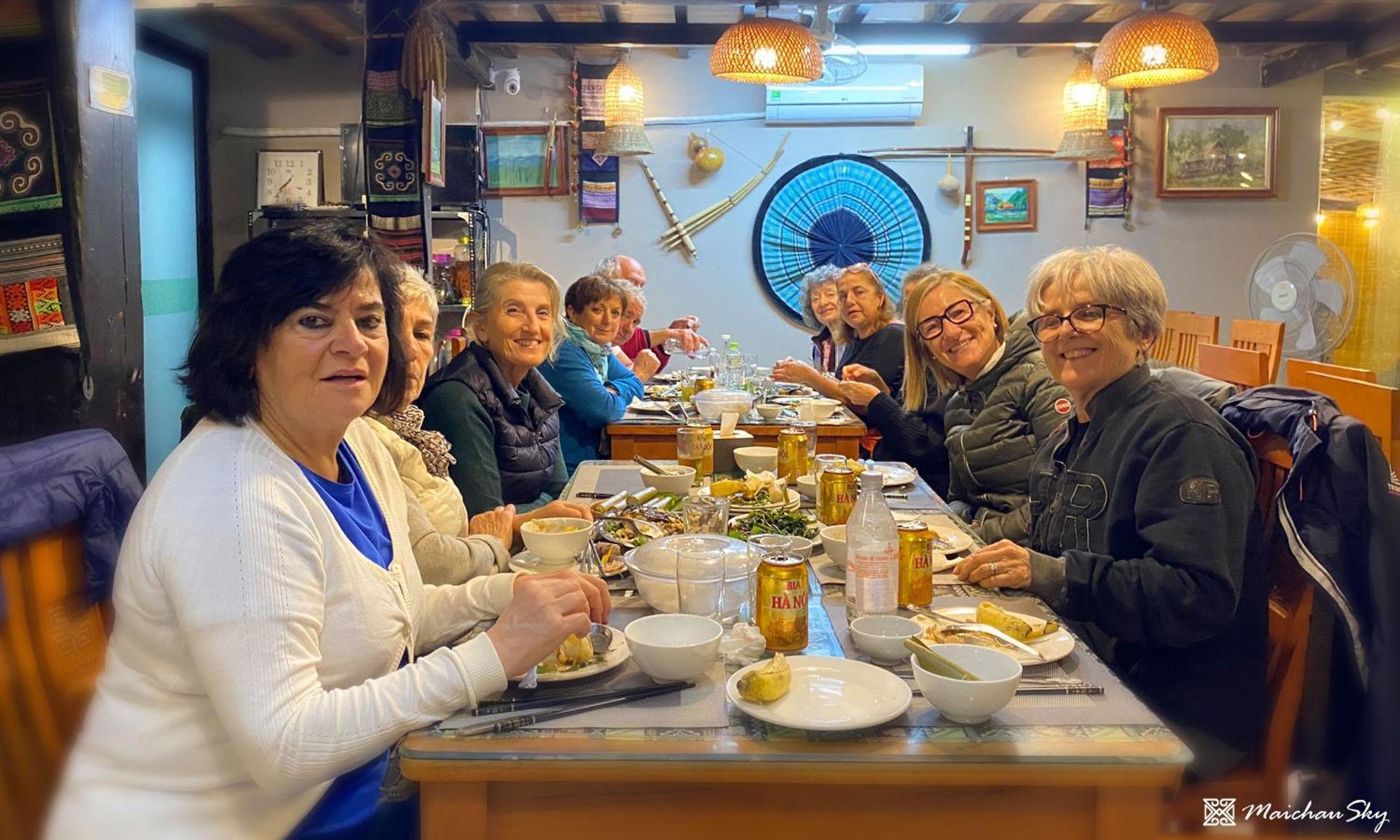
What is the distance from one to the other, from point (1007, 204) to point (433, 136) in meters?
3.66

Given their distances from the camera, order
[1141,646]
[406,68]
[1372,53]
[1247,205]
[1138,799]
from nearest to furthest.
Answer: [1138,799]
[1141,646]
[406,68]
[1372,53]
[1247,205]

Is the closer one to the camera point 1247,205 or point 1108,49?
point 1108,49

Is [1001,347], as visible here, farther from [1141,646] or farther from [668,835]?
[668,835]

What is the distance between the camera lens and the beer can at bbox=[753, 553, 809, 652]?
1449mm

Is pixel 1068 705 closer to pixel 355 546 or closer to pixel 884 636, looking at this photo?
pixel 884 636

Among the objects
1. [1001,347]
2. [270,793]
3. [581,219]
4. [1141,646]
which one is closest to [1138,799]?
[1141,646]

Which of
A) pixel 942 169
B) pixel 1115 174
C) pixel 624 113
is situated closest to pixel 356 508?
pixel 624 113

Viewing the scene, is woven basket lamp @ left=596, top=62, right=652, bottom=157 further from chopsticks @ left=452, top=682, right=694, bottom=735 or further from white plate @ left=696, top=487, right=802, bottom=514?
chopsticks @ left=452, top=682, right=694, bottom=735

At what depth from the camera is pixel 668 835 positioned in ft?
3.96

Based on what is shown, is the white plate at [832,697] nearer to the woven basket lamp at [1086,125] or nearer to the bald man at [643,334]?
the bald man at [643,334]

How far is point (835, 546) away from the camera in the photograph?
188cm

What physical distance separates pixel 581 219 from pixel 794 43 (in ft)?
9.47

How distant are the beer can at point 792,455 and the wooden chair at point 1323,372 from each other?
1.42m

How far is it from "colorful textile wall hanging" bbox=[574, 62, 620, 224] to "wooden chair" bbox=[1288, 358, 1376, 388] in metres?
4.08
